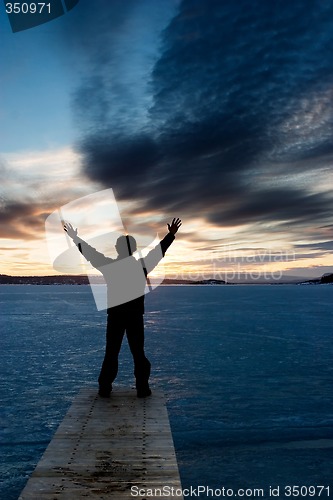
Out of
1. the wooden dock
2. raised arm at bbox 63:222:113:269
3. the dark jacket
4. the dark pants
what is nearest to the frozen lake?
the wooden dock

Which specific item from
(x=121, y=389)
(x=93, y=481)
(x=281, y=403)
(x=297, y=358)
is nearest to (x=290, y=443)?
(x=281, y=403)

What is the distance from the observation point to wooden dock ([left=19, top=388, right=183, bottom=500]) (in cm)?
498

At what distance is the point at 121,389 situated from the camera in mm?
9703

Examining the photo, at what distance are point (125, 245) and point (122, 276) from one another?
661 mm

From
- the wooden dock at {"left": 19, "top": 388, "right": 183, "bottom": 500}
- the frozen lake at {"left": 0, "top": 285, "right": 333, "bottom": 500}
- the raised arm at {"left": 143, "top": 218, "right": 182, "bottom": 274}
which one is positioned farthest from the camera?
the frozen lake at {"left": 0, "top": 285, "right": 333, "bottom": 500}

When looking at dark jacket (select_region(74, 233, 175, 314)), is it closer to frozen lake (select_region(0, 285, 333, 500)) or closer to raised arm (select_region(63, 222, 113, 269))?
raised arm (select_region(63, 222, 113, 269))

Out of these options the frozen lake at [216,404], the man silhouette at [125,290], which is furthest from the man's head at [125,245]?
the frozen lake at [216,404]

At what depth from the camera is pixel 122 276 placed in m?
8.45

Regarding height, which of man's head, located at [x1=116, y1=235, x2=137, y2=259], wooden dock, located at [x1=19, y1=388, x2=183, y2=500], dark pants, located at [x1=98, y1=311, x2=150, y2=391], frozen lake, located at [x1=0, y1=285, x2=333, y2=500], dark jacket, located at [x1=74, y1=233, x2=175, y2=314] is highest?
man's head, located at [x1=116, y1=235, x2=137, y2=259]

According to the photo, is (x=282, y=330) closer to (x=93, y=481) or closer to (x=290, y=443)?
(x=290, y=443)

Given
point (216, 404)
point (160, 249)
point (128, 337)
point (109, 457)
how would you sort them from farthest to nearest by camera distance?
point (216, 404), point (128, 337), point (160, 249), point (109, 457)

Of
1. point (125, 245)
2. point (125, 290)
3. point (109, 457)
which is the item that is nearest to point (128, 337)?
point (125, 290)

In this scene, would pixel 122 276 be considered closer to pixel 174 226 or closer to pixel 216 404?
pixel 174 226

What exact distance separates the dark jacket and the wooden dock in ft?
6.71
